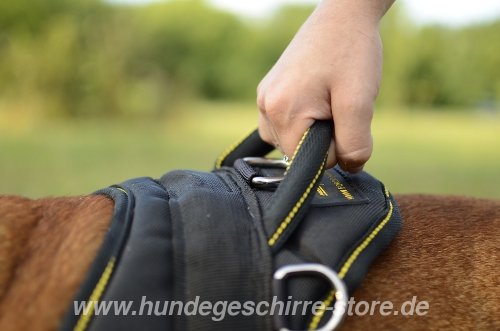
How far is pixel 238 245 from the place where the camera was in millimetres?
979

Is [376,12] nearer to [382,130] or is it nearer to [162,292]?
[162,292]

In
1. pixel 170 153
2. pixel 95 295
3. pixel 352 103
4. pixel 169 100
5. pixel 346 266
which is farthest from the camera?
pixel 169 100

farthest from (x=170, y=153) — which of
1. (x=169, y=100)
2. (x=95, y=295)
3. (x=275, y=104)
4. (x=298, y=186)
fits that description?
(x=95, y=295)

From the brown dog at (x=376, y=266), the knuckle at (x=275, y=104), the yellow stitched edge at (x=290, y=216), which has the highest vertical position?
the knuckle at (x=275, y=104)

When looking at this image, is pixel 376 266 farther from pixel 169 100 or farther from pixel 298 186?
pixel 169 100

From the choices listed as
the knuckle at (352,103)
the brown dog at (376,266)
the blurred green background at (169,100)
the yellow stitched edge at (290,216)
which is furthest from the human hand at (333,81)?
the blurred green background at (169,100)

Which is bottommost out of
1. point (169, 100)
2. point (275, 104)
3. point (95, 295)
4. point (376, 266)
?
point (169, 100)

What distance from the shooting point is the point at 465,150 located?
10.2 metres

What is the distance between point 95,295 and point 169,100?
46.5 ft

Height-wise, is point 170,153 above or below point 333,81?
below

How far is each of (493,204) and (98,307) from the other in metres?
0.94

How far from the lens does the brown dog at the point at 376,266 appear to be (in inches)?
36.9

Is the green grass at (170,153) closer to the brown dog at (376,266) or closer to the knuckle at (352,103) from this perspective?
the brown dog at (376,266)

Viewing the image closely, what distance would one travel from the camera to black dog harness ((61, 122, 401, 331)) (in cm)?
93
